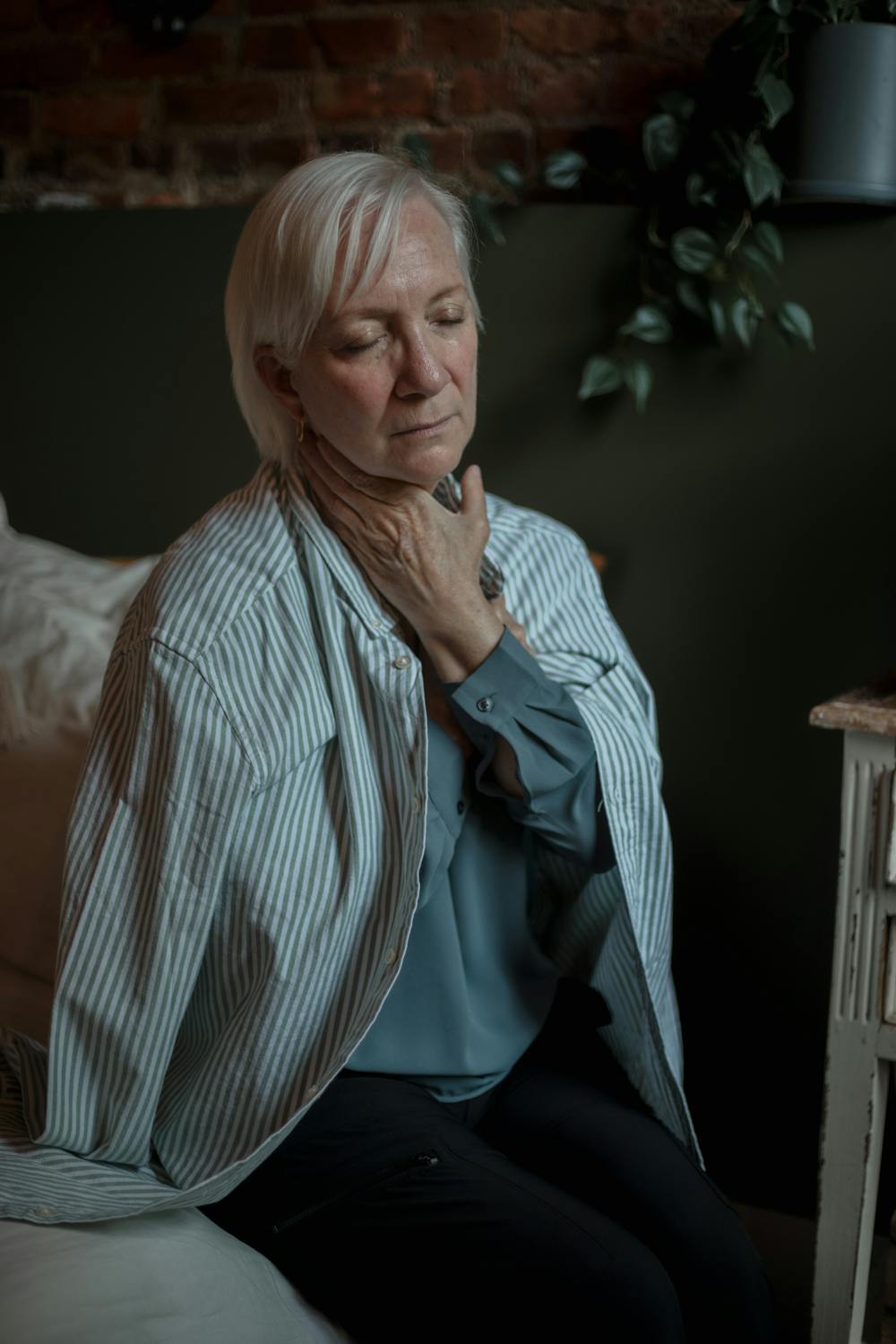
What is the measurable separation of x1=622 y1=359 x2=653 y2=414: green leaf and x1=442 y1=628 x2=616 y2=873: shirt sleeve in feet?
2.13

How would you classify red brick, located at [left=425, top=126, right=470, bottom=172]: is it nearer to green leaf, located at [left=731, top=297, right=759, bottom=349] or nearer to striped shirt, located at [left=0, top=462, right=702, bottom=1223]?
green leaf, located at [left=731, top=297, right=759, bottom=349]

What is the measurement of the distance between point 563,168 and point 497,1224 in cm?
143

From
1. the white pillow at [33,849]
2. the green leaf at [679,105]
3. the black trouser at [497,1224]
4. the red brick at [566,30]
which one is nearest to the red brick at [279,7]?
the red brick at [566,30]

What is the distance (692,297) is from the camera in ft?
5.87

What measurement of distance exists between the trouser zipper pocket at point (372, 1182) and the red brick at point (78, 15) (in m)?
1.95

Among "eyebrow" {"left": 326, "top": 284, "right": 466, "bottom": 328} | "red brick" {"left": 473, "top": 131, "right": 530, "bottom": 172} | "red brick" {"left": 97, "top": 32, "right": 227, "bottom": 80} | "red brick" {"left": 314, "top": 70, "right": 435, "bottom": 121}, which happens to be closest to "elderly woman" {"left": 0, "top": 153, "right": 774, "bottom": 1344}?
"eyebrow" {"left": 326, "top": 284, "right": 466, "bottom": 328}

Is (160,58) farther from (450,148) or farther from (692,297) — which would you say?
(692,297)

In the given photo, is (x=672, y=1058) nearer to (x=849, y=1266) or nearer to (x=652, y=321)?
(x=849, y=1266)

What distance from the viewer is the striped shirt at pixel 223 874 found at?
1.22m

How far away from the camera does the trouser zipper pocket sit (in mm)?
1206

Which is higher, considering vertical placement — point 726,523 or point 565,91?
point 565,91

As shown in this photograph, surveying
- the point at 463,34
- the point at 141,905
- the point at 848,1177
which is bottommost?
the point at 848,1177

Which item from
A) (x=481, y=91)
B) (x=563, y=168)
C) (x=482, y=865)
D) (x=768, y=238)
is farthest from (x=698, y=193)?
(x=482, y=865)

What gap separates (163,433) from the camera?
7.25 ft
